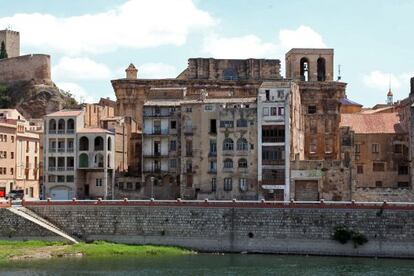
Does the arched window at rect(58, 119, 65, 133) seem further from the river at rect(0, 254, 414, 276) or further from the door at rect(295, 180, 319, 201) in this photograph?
the door at rect(295, 180, 319, 201)

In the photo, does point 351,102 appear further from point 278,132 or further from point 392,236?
point 392,236

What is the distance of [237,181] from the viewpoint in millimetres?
89938

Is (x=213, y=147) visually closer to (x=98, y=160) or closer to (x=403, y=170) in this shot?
(x=98, y=160)

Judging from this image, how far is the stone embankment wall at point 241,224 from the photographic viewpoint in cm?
7475

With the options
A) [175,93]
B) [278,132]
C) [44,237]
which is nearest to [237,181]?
[278,132]

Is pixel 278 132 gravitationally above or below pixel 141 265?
above

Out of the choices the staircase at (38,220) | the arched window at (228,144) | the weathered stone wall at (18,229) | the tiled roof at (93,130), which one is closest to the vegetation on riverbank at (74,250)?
the weathered stone wall at (18,229)

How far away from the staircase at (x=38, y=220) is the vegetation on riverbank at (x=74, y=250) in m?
1.19

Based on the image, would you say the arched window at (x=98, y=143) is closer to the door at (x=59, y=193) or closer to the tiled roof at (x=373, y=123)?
the door at (x=59, y=193)

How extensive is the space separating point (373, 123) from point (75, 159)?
3411 centimetres

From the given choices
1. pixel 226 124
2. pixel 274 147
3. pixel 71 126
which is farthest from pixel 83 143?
pixel 274 147

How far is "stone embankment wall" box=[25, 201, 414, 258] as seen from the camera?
2943 inches

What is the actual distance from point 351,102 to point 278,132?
1448 inches

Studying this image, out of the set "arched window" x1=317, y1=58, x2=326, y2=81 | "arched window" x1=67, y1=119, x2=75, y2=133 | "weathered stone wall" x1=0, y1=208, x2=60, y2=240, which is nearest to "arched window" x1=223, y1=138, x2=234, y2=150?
"arched window" x1=67, y1=119, x2=75, y2=133
